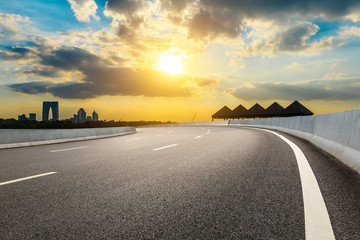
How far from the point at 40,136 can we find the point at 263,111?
10801cm

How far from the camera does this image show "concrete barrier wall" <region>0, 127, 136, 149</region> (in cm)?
1223

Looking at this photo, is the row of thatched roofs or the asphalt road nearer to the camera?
the asphalt road

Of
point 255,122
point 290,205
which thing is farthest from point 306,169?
point 255,122

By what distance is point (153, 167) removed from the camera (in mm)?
5637

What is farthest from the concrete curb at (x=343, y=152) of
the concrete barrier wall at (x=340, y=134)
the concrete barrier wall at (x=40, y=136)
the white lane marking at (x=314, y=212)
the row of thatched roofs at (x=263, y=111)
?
the row of thatched roofs at (x=263, y=111)

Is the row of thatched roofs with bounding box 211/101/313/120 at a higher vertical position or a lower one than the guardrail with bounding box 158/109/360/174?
higher

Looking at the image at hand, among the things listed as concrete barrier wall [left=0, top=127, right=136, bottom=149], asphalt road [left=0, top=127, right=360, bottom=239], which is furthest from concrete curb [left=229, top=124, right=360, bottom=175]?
concrete barrier wall [left=0, top=127, right=136, bottom=149]

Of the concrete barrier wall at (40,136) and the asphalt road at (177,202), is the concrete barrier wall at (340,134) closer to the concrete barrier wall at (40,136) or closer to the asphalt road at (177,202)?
the asphalt road at (177,202)

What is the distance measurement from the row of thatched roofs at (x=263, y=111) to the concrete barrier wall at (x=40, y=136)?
94.5 metres

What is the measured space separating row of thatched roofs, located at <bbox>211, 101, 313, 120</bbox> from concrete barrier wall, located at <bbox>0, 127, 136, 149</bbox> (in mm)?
94478

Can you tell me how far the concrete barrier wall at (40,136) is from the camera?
12.2 meters

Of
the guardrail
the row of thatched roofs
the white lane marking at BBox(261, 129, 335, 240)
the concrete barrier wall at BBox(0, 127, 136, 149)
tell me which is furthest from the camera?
the row of thatched roofs

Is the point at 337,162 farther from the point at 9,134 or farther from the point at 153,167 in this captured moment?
the point at 9,134

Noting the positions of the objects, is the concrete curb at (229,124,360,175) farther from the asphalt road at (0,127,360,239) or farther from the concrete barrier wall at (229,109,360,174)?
the asphalt road at (0,127,360,239)
